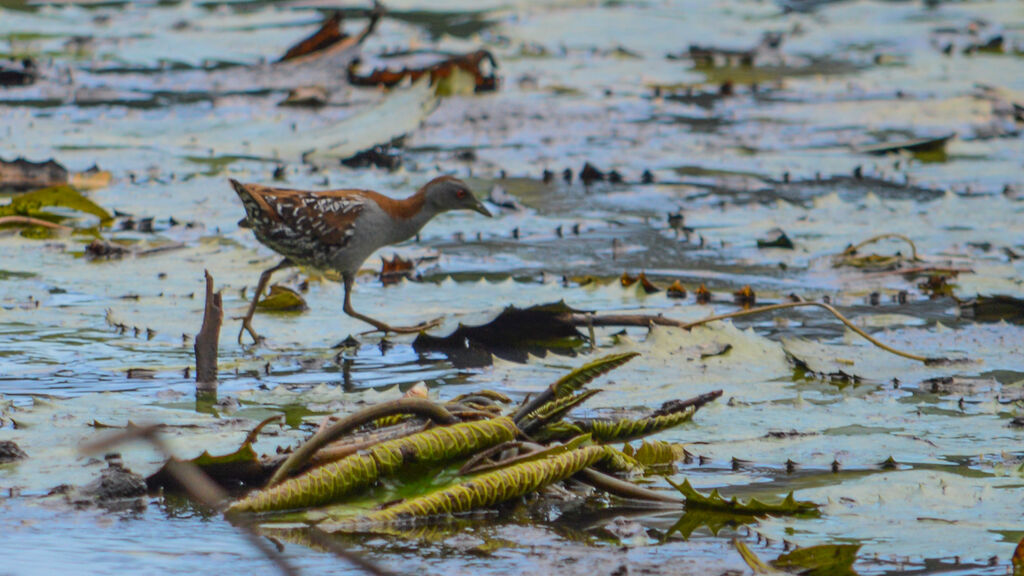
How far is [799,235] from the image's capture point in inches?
250

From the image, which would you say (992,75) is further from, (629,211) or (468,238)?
(468,238)

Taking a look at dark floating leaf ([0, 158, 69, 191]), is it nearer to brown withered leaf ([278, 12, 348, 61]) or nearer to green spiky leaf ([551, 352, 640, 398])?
brown withered leaf ([278, 12, 348, 61])

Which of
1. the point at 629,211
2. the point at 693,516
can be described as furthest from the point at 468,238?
the point at 693,516

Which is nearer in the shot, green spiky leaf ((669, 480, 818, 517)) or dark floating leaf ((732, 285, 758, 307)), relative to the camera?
green spiky leaf ((669, 480, 818, 517))

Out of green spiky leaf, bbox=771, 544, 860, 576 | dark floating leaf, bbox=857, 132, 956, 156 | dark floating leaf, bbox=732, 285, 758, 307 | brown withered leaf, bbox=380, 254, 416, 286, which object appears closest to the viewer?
green spiky leaf, bbox=771, 544, 860, 576

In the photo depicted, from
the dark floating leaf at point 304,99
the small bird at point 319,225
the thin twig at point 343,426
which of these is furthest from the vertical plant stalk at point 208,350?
the dark floating leaf at point 304,99

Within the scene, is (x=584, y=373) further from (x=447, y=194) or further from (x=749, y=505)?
(x=447, y=194)

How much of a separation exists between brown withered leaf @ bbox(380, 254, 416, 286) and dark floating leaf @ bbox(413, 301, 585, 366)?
1265 mm

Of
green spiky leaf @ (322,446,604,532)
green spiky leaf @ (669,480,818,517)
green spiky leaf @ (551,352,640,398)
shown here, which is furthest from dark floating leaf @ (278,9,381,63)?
green spiky leaf @ (669,480,818,517)

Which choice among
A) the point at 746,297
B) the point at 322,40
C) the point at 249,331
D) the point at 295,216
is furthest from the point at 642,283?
the point at 322,40

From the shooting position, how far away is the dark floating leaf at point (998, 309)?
16.0ft

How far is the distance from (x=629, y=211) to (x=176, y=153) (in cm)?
275

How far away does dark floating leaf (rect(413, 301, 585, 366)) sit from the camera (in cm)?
436

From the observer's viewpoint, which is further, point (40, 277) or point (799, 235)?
point (799, 235)
